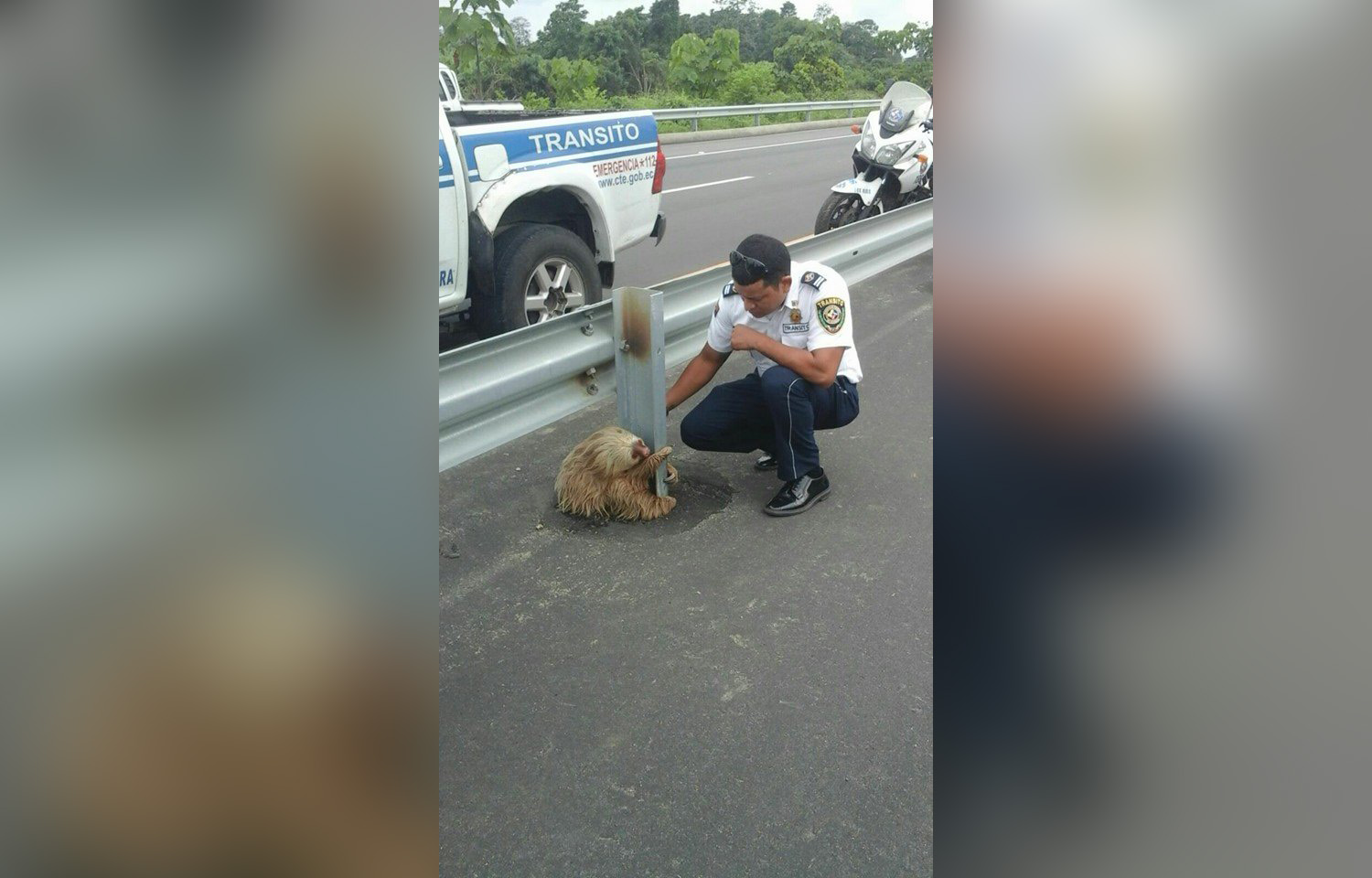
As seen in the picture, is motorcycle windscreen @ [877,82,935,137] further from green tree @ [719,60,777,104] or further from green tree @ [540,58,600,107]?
green tree @ [719,60,777,104]

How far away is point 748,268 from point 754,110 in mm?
22908

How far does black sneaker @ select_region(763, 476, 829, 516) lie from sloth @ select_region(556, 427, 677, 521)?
0.44 meters

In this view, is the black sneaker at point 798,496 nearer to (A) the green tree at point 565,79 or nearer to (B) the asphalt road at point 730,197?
(B) the asphalt road at point 730,197

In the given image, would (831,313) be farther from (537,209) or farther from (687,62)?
(687,62)

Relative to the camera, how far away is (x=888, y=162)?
9906 millimetres

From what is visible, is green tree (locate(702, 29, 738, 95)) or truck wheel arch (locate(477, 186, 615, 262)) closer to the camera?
truck wheel arch (locate(477, 186, 615, 262))

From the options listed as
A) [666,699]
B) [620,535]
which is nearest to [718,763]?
[666,699]

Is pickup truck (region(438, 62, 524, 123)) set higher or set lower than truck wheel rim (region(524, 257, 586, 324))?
higher

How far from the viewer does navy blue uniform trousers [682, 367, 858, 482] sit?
472 centimetres

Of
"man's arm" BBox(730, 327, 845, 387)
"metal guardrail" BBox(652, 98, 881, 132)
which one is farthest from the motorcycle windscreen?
"metal guardrail" BBox(652, 98, 881, 132)
